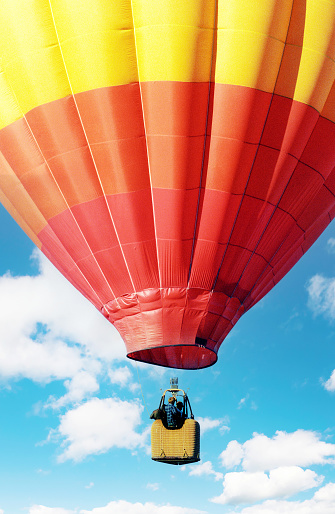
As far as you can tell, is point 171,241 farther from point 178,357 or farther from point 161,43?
point 161,43

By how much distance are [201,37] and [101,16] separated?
3.78ft

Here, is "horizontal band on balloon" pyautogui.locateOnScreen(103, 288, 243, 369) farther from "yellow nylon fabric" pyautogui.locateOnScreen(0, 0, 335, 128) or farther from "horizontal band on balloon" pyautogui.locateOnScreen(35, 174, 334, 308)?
"yellow nylon fabric" pyautogui.locateOnScreen(0, 0, 335, 128)

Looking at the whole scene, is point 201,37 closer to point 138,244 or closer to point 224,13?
point 224,13

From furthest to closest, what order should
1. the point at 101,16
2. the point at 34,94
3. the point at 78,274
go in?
the point at 78,274, the point at 34,94, the point at 101,16

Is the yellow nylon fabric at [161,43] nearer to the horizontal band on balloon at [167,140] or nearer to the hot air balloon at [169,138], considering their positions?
the hot air balloon at [169,138]

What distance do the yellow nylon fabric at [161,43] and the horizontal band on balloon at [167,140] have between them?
0.59 ft

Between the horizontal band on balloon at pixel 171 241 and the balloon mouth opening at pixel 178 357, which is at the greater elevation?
the horizontal band on balloon at pixel 171 241

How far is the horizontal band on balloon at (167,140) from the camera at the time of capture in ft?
27.1

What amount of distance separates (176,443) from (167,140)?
146 inches

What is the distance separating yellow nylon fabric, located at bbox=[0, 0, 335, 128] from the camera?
7977mm

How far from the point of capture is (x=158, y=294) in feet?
28.2

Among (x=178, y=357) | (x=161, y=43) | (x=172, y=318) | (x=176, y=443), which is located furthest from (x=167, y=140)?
(x=176, y=443)

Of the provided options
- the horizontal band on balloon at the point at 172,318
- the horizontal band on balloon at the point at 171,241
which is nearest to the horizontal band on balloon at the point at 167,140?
the horizontal band on balloon at the point at 171,241

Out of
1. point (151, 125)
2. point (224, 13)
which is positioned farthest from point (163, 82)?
point (224, 13)
